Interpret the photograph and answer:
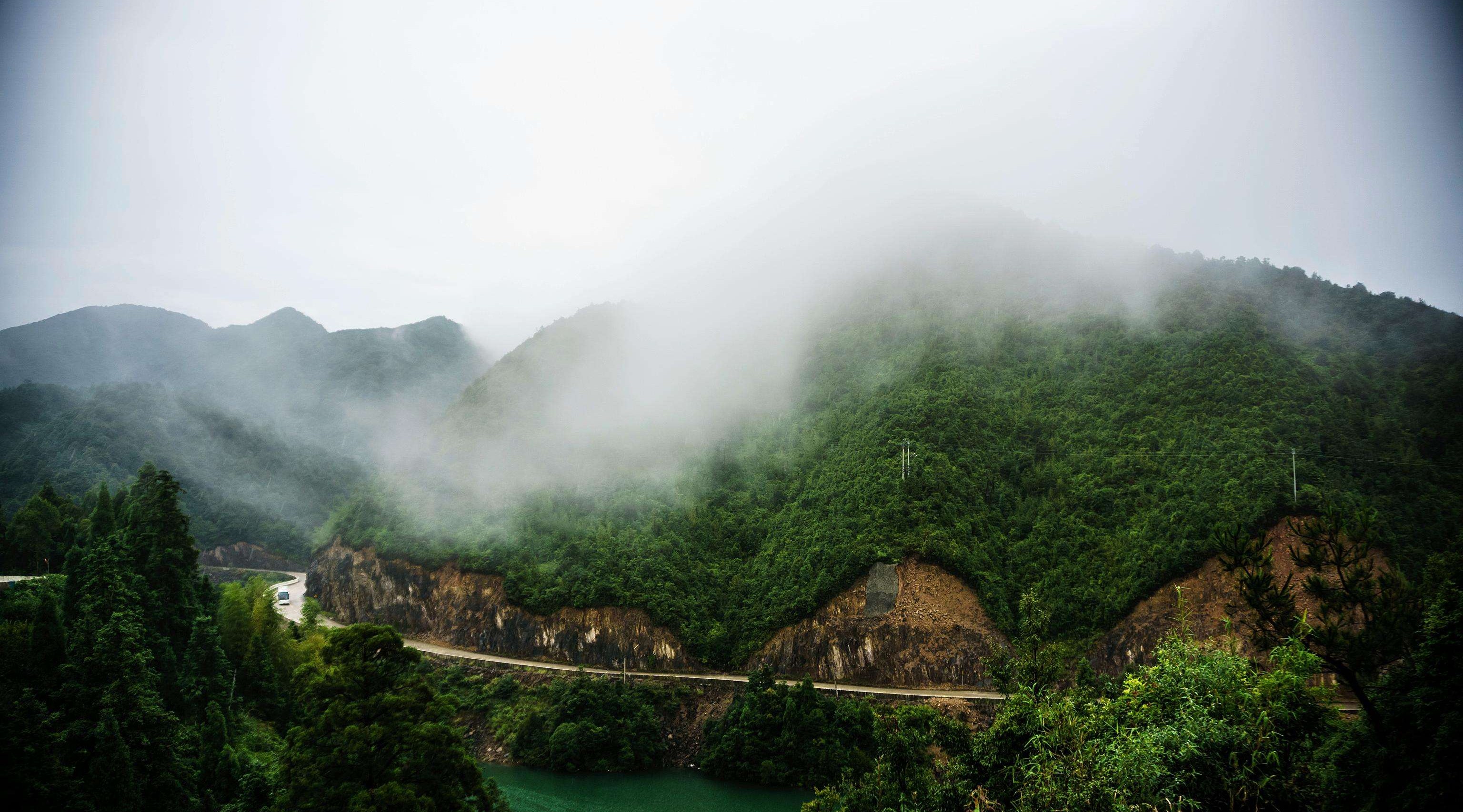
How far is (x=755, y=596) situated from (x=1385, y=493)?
51792 millimetres

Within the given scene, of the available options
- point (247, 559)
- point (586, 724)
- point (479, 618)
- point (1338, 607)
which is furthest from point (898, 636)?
point (247, 559)

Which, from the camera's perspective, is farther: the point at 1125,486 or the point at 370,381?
the point at 370,381

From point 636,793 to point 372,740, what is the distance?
30408 mm

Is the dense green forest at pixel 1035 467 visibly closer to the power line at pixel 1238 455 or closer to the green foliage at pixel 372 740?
the power line at pixel 1238 455

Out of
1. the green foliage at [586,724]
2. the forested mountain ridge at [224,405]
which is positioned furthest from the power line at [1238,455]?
the forested mountain ridge at [224,405]

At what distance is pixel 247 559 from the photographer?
114 meters

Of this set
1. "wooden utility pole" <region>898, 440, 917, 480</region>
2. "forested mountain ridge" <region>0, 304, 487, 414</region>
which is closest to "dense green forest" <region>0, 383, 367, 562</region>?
"forested mountain ridge" <region>0, 304, 487, 414</region>

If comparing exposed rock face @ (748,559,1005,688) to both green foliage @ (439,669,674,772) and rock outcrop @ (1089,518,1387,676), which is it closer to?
rock outcrop @ (1089,518,1387,676)

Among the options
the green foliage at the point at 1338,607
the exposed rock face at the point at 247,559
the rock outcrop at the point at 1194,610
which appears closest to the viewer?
the green foliage at the point at 1338,607

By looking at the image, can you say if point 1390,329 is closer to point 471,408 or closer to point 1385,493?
point 1385,493

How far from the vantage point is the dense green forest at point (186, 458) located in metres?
95.1

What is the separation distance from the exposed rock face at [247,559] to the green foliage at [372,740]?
346 ft

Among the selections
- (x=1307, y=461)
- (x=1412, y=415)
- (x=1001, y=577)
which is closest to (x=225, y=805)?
(x=1001, y=577)

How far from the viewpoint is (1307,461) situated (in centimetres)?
5347
